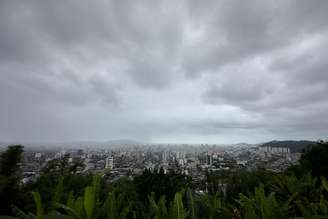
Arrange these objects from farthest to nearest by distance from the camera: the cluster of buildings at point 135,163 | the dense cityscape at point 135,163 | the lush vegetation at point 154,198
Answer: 1. the cluster of buildings at point 135,163
2. the dense cityscape at point 135,163
3. the lush vegetation at point 154,198

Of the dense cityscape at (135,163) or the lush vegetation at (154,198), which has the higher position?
the lush vegetation at (154,198)

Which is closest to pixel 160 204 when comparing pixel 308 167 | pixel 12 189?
pixel 12 189

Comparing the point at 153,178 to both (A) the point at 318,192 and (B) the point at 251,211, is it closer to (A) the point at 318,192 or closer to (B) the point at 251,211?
(A) the point at 318,192

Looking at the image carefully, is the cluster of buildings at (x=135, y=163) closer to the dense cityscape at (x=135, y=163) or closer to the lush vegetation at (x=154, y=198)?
the dense cityscape at (x=135, y=163)

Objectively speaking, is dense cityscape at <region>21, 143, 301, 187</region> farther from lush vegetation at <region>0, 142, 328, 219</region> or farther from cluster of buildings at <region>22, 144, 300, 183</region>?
lush vegetation at <region>0, 142, 328, 219</region>

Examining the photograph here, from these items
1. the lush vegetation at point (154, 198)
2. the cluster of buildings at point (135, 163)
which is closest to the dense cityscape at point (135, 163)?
the cluster of buildings at point (135, 163)

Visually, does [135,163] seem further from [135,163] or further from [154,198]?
[154,198]

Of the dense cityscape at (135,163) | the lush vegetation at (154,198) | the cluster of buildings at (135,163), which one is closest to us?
the lush vegetation at (154,198)

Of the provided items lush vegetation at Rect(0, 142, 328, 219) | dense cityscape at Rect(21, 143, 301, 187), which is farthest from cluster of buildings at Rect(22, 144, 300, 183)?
lush vegetation at Rect(0, 142, 328, 219)

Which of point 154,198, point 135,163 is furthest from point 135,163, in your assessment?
point 154,198
